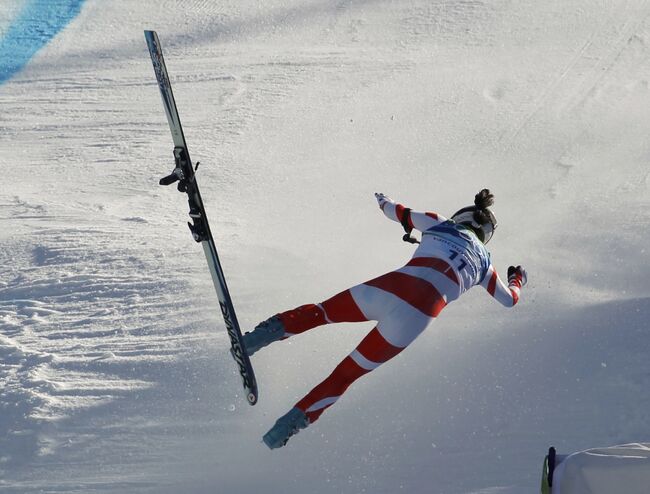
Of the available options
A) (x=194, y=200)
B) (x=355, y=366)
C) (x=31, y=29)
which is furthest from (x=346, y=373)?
(x=31, y=29)

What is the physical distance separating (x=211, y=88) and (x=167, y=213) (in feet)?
A: 6.89

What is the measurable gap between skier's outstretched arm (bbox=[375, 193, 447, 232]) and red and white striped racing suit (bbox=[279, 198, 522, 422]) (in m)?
0.10

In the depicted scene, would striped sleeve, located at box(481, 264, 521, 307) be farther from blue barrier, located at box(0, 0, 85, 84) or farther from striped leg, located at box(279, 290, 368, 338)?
blue barrier, located at box(0, 0, 85, 84)

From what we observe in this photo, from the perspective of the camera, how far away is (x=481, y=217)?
540cm

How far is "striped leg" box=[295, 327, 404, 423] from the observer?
15.9 ft

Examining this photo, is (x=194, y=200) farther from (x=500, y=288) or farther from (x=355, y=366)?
(x=500, y=288)

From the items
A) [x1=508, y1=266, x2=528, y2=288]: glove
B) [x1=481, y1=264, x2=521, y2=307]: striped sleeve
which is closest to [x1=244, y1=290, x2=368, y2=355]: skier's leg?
[x1=481, y1=264, x2=521, y2=307]: striped sleeve

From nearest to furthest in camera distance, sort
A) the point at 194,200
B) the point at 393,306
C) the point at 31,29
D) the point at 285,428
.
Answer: the point at 285,428 → the point at 194,200 → the point at 393,306 → the point at 31,29

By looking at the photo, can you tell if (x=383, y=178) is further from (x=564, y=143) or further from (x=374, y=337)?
(x=374, y=337)

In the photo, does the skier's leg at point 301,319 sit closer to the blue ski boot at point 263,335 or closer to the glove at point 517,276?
the blue ski boot at point 263,335

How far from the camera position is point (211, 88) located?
30.3 feet

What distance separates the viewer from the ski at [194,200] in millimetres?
4844

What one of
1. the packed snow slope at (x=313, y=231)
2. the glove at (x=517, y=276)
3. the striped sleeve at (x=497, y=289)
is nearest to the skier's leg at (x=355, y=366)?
the striped sleeve at (x=497, y=289)

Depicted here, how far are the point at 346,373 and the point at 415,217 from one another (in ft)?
3.82
